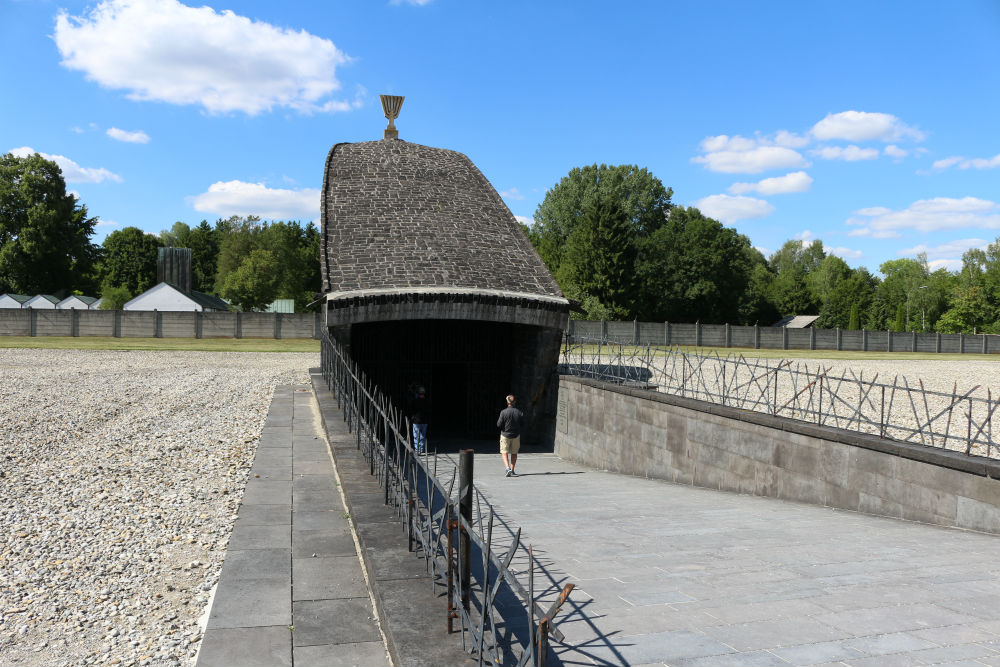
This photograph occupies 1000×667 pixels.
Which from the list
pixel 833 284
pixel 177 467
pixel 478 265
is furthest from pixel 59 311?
pixel 833 284

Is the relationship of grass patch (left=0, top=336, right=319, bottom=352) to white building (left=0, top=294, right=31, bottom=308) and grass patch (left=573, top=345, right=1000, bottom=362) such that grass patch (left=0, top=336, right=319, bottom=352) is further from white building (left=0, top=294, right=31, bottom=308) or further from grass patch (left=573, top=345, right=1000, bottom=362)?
white building (left=0, top=294, right=31, bottom=308)

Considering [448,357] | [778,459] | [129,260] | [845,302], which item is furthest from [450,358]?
[129,260]

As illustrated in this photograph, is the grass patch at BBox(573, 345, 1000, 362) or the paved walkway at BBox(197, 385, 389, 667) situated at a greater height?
the grass patch at BBox(573, 345, 1000, 362)

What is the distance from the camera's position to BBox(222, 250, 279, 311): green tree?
66125mm

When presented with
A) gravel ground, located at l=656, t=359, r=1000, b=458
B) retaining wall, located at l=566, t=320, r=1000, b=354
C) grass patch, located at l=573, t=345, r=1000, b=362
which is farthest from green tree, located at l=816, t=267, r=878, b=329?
gravel ground, located at l=656, t=359, r=1000, b=458

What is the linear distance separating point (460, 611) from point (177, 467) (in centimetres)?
878

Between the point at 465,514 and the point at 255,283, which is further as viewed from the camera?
the point at 255,283

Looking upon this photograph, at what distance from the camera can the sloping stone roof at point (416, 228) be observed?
755 inches

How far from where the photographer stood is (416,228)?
851 inches

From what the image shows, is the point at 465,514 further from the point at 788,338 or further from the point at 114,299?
the point at 114,299

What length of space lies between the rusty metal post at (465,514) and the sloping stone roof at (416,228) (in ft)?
44.1

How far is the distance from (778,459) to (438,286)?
10250 millimetres

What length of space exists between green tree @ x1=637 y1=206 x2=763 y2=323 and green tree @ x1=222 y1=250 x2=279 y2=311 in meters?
34.9

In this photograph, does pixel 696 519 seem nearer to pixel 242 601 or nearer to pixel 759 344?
pixel 242 601
